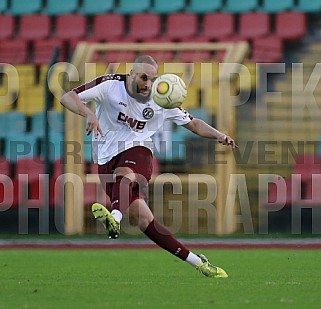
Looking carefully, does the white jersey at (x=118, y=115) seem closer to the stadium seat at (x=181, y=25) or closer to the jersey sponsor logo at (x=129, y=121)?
the jersey sponsor logo at (x=129, y=121)

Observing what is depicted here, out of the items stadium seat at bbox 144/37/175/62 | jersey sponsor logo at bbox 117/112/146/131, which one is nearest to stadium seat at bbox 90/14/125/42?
stadium seat at bbox 144/37/175/62

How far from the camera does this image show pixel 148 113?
9.35 meters

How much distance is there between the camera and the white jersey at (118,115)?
30.4 feet

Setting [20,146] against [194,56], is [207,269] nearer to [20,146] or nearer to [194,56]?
[194,56]

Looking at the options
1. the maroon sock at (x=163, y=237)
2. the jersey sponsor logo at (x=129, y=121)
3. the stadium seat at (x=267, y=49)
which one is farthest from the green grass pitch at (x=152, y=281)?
the stadium seat at (x=267, y=49)

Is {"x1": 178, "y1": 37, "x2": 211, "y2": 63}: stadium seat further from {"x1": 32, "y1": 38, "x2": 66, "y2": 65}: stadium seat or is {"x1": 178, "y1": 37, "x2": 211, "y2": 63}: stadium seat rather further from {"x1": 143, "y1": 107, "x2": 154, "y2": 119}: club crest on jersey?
{"x1": 143, "y1": 107, "x2": 154, "y2": 119}: club crest on jersey

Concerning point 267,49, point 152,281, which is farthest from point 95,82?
point 267,49

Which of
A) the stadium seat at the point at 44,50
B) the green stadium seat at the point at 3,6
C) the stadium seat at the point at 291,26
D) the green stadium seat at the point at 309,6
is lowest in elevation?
the stadium seat at the point at 44,50

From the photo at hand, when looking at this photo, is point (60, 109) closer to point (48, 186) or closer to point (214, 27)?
point (48, 186)

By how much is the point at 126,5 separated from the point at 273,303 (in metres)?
13.6

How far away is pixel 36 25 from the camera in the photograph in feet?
65.0

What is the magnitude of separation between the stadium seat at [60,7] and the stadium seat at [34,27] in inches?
7.7

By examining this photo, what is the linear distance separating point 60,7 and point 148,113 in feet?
36.8

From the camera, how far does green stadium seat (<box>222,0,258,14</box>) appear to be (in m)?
19.2
